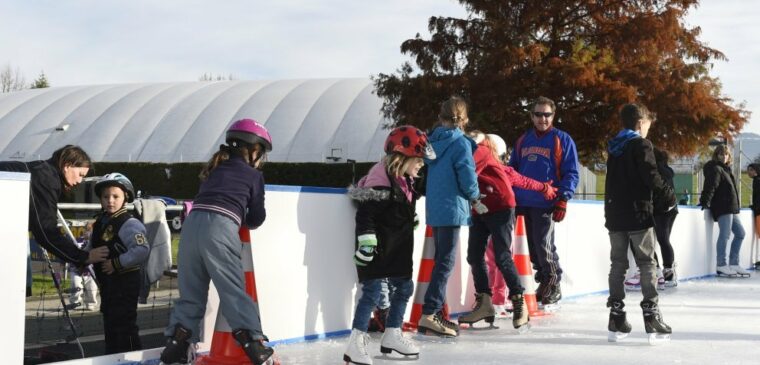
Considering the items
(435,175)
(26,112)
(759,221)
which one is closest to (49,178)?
(435,175)

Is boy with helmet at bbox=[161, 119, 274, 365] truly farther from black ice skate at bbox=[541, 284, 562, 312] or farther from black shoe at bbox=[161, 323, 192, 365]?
black ice skate at bbox=[541, 284, 562, 312]

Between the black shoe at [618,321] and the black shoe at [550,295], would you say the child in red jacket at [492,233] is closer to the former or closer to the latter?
the black shoe at [618,321]

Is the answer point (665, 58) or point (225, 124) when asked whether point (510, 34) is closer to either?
point (665, 58)

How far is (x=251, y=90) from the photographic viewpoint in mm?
47375

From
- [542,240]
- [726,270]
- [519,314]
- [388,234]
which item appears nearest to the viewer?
[388,234]

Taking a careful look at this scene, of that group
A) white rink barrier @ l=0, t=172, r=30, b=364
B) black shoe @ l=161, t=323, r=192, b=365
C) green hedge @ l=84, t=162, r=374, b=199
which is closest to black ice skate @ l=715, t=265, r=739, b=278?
black shoe @ l=161, t=323, r=192, b=365

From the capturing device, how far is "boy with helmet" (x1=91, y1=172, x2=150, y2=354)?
502cm

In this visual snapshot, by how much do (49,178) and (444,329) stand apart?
2561 millimetres

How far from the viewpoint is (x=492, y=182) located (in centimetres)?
638

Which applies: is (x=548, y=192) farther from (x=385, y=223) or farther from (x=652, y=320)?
(x=385, y=223)

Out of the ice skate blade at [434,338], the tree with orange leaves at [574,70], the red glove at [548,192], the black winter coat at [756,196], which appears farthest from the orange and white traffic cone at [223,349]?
the tree with orange leaves at [574,70]

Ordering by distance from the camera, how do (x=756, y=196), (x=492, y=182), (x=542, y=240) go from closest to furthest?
1. (x=492, y=182)
2. (x=542, y=240)
3. (x=756, y=196)

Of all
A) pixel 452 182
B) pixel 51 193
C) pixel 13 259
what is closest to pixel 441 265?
pixel 452 182

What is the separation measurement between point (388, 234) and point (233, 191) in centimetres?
89
